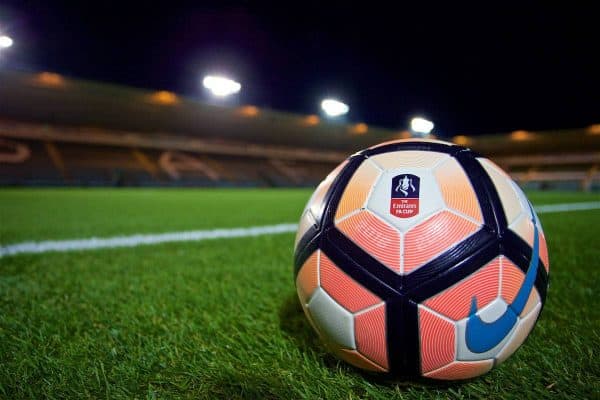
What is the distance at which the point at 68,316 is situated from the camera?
163 centimetres

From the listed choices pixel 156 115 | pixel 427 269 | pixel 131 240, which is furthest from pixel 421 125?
pixel 427 269

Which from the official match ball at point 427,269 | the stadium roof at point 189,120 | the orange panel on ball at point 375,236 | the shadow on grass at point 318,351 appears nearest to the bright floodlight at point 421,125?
the stadium roof at point 189,120

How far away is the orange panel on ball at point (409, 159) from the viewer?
1.08 meters

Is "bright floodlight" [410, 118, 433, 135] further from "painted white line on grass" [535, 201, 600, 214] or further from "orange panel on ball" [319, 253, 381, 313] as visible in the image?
"orange panel on ball" [319, 253, 381, 313]

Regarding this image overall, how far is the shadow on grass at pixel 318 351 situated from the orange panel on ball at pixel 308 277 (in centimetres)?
21

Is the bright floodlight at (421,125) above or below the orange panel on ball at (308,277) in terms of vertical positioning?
above

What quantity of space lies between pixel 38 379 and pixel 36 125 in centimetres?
2783

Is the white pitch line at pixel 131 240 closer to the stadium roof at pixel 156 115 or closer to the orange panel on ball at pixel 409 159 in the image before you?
the orange panel on ball at pixel 409 159

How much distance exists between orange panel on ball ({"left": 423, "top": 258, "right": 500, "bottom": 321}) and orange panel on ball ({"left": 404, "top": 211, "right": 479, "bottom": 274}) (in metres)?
0.09

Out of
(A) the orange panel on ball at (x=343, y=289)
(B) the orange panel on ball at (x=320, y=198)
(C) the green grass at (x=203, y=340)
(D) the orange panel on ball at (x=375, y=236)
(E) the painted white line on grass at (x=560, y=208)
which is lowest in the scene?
(C) the green grass at (x=203, y=340)

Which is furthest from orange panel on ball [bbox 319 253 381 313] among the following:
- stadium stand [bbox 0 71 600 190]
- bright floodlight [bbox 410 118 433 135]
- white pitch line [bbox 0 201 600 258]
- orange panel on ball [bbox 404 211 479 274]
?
bright floodlight [bbox 410 118 433 135]

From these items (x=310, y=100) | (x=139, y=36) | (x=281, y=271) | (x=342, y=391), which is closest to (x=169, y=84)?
(x=139, y=36)

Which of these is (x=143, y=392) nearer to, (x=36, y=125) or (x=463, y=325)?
(x=463, y=325)

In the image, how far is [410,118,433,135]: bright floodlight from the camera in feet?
102
